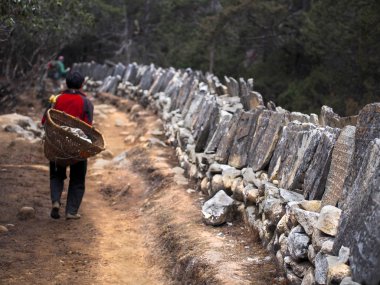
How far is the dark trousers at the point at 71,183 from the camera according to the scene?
21.4 feet

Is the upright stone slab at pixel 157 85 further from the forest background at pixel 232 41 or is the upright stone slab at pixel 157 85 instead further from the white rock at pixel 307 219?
the white rock at pixel 307 219

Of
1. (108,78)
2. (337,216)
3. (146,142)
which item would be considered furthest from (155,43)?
(337,216)

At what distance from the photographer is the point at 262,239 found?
16.0ft

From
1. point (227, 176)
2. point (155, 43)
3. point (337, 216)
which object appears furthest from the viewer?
point (155, 43)

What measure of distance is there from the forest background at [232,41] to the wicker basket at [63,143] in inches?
52.0

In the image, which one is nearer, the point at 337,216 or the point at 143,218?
the point at 337,216

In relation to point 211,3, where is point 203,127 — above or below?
below

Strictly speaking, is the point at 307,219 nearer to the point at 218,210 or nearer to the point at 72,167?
the point at 218,210

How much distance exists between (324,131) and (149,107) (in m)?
9.83

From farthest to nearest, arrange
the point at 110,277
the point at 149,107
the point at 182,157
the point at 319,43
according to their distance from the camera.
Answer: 1. the point at 319,43
2. the point at 149,107
3. the point at 182,157
4. the point at 110,277

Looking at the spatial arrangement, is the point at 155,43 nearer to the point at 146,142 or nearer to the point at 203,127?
the point at 146,142

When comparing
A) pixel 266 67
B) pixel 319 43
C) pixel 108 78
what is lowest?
pixel 108 78

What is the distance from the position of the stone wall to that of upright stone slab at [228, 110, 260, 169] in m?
0.01

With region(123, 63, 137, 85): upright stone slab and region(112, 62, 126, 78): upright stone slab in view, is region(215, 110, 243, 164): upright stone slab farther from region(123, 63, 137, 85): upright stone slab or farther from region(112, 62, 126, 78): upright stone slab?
region(112, 62, 126, 78): upright stone slab
